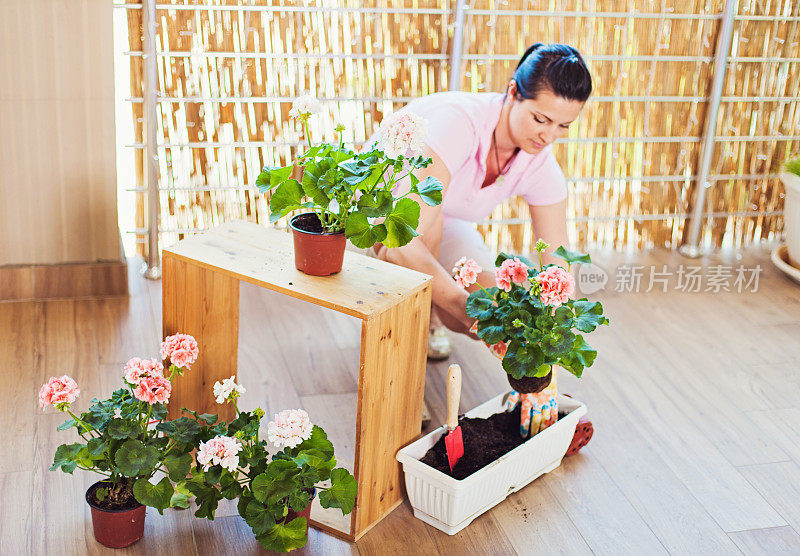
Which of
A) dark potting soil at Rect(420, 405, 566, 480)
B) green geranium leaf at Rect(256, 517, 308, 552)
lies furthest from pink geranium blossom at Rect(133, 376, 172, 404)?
dark potting soil at Rect(420, 405, 566, 480)

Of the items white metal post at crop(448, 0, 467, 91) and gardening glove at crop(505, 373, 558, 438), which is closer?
gardening glove at crop(505, 373, 558, 438)

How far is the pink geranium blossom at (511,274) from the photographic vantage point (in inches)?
78.8

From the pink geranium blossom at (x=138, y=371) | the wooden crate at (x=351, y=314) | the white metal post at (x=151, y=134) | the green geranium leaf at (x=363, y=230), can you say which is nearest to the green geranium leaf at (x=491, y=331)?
the wooden crate at (x=351, y=314)

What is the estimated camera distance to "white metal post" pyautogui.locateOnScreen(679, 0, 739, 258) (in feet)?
10.7

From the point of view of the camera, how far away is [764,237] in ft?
12.1

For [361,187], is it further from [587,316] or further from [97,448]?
[97,448]

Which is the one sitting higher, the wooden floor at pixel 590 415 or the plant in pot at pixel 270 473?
the plant in pot at pixel 270 473

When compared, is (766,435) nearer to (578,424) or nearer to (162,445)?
(578,424)

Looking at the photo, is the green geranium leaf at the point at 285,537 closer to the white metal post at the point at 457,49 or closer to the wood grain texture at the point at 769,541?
the wood grain texture at the point at 769,541

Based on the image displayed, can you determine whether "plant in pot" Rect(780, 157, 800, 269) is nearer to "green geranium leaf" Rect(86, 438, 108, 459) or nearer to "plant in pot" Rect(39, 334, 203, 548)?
"plant in pot" Rect(39, 334, 203, 548)

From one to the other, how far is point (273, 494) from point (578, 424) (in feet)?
2.68

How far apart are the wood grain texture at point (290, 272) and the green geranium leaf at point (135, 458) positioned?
38 cm

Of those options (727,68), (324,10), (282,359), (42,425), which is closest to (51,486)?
(42,425)

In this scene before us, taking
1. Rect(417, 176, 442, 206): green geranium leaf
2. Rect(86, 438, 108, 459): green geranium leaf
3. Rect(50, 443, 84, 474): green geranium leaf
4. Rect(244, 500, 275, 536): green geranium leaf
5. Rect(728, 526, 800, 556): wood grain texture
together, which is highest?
Rect(417, 176, 442, 206): green geranium leaf
